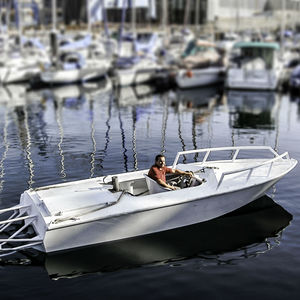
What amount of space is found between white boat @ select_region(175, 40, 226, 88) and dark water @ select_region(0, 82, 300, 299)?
907cm

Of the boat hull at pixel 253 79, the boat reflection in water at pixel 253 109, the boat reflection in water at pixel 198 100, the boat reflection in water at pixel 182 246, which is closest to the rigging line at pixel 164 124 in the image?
the boat reflection in water at pixel 198 100

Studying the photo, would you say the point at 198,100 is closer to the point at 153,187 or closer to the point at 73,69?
the point at 73,69

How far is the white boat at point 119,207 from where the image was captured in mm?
10469

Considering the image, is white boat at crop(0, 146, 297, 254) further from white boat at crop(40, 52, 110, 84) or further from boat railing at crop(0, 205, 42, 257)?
white boat at crop(40, 52, 110, 84)

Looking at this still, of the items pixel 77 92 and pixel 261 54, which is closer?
pixel 77 92

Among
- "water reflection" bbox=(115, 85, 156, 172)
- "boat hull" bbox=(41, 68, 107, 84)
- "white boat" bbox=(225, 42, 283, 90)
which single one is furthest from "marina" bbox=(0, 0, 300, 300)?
"boat hull" bbox=(41, 68, 107, 84)

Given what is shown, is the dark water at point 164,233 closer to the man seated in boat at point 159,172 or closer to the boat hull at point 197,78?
the man seated in boat at point 159,172

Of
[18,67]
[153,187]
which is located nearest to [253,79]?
[18,67]

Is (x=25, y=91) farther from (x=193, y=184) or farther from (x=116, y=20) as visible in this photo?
(x=116, y=20)

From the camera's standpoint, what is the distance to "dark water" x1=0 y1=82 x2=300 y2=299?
9.51 metres

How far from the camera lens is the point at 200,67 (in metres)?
50.8

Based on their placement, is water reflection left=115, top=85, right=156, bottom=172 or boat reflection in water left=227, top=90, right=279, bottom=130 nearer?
water reflection left=115, top=85, right=156, bottom=172

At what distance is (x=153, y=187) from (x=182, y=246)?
5.98ft

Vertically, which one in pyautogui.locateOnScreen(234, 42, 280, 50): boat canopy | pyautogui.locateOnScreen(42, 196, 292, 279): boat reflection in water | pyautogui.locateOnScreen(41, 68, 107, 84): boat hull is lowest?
pyautogui.locateOnScreen(42, 196, 292, 279): boat reflection in water
